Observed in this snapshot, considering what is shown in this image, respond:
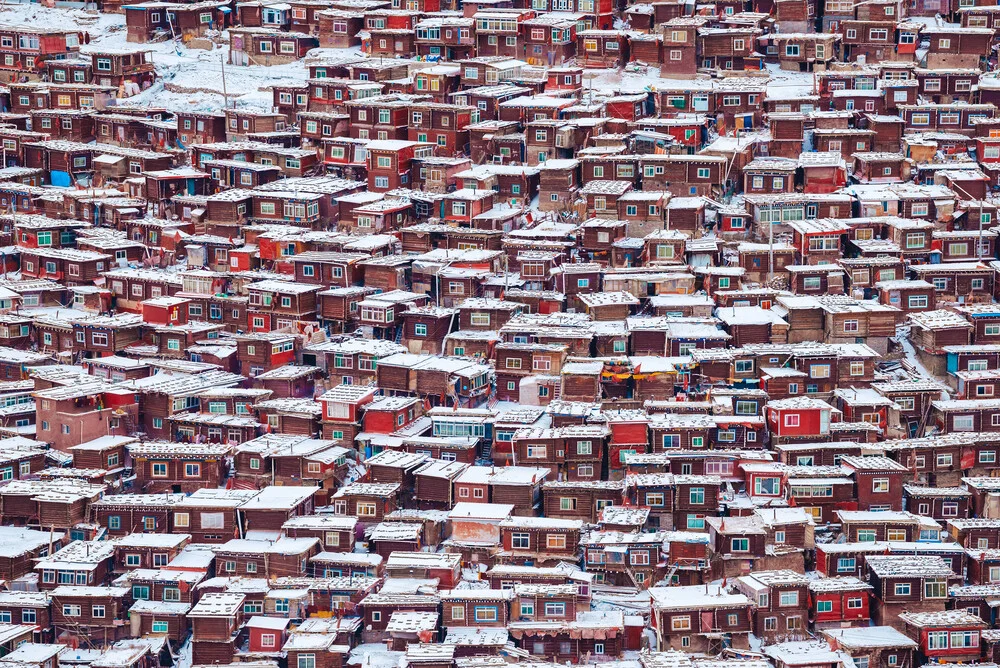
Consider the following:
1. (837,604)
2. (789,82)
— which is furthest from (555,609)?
(789,82)

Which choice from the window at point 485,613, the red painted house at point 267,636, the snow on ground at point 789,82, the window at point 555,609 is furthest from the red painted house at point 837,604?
the snow on ground at point 789,82

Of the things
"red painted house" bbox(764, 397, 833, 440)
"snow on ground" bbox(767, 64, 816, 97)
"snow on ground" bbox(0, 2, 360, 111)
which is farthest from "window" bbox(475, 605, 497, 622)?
"snow on ground" bbox(0, 2, 360, 111)

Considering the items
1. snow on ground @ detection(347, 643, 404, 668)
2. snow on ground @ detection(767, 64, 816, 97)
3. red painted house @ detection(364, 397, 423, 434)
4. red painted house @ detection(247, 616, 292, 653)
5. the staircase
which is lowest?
snow on ground @ detection(347, 643, 404, 668)

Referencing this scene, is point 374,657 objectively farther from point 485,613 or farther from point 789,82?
point 789,82

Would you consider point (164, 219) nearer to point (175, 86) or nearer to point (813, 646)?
point (175, 86)

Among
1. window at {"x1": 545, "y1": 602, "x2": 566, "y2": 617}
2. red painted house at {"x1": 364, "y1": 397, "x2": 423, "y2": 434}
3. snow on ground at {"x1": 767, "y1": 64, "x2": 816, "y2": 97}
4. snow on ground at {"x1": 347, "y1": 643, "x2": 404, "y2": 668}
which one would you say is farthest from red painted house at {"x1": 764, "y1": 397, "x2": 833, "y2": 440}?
snow on ground at {"x1": 767, "y1": 64, "x2": 816, "y2": 97}

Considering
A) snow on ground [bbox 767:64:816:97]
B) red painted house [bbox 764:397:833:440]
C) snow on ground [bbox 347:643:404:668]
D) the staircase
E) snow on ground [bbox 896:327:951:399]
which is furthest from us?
snow on ground [bbox 767:64:816:97]

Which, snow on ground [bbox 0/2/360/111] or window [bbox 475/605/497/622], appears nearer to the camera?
window [bbox 475/605/497/622]

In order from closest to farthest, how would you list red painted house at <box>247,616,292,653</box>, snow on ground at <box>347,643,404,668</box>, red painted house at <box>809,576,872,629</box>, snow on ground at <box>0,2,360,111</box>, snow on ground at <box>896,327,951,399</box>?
snow on ground at <box>347,643,404,668</box> → red painted house at <box>247,616,292,653</box> → red painted house at <box>809,576,872,629</box> → snow on ground at <box>896,327,951,399</box> → snow on ground at <box>0,2,360,111</box>

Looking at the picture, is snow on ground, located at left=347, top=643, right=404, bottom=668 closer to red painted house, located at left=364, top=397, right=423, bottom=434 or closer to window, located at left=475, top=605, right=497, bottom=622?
window, located at left=475, top=605, right=497, bottom=622

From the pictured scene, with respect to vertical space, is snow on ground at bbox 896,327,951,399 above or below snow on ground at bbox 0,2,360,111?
below

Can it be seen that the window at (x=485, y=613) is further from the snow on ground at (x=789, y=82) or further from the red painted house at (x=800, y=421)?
the snow on ground at (x=789, y=82)
